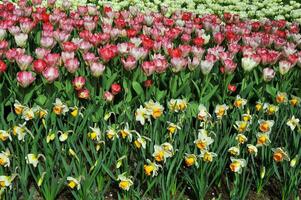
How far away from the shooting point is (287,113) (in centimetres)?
366

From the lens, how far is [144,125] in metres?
3.40

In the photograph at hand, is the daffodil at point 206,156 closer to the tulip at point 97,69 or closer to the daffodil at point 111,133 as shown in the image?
the daffodil at point 111,133

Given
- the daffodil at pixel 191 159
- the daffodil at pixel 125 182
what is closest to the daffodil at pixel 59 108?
the daffodil at pixel 125 182

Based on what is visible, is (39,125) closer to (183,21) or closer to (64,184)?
(64,184)

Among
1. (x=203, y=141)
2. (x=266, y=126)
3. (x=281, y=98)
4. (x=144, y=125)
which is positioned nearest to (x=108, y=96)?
(x=144, y=125)

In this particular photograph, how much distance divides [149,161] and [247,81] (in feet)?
4.82

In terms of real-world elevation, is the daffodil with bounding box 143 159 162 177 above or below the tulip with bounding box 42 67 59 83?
below

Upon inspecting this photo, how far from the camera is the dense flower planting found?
10.2 ft

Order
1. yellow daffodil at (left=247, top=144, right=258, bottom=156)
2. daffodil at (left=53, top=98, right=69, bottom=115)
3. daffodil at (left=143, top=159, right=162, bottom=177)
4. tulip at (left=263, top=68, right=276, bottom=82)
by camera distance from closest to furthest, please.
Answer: daffodil at (left=143, top=159, right=162, bottom=177) → yellow daffodil at (left=247, top=144, right=258, bottom=156) → daffodil at (left=53, top=98, right=69, bottom=115) → tulip at (left=263, top=68, right=276, bottom=82)

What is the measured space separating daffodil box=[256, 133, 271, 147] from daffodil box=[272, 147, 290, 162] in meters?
0.08

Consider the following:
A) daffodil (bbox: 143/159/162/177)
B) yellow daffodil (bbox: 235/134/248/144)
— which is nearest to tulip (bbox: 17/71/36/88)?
daffodil (bbox: 143/159/162/177)

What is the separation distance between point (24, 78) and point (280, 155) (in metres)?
1.68

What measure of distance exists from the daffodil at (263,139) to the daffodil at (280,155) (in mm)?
77

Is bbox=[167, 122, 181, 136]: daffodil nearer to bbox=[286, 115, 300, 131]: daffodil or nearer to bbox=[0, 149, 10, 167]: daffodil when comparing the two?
bbox=[286, 115, 300, 131]: daffodil
